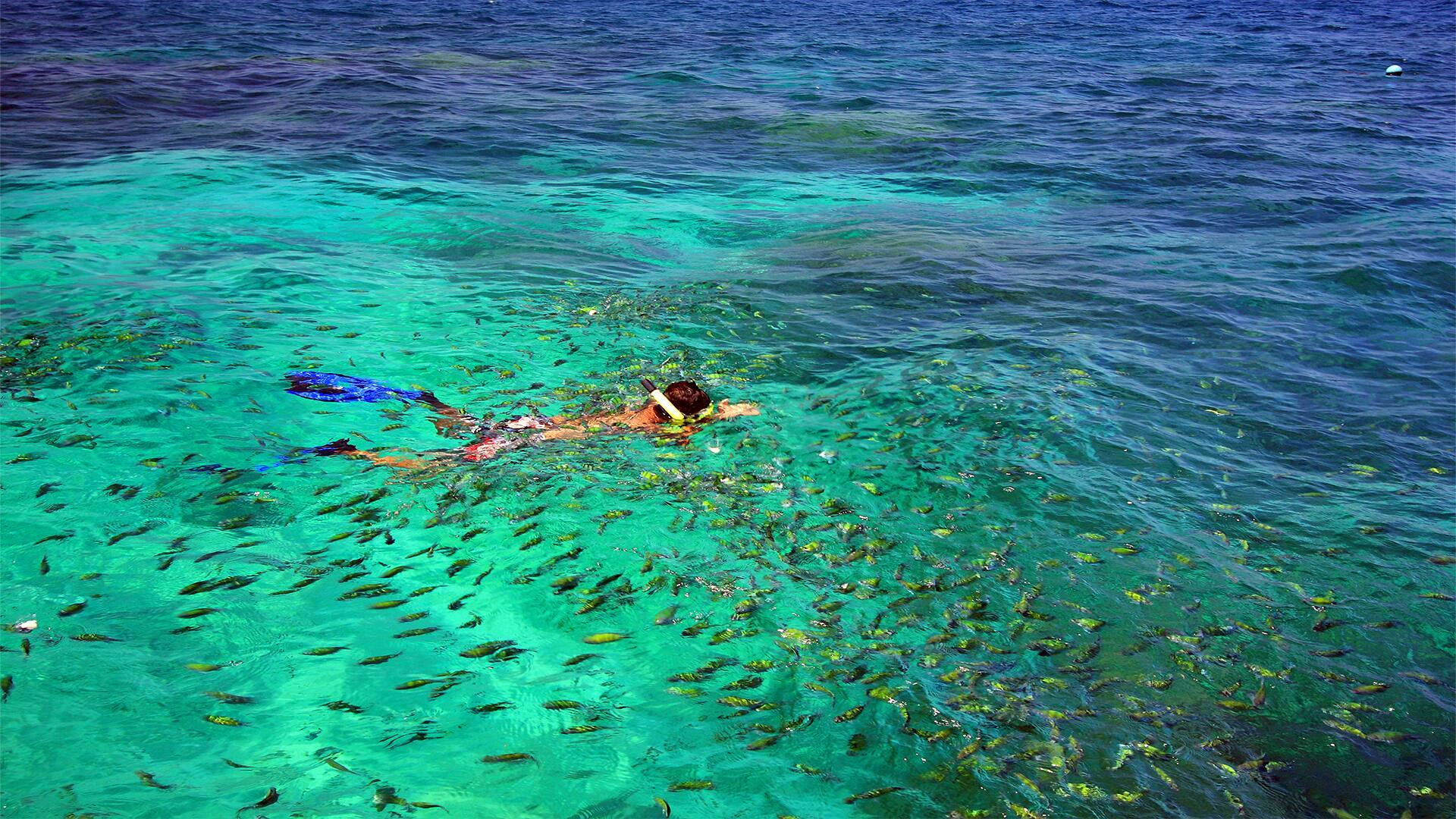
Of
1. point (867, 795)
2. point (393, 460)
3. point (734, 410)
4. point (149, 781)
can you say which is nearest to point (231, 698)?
point (149, 781)

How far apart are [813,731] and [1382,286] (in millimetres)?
15676

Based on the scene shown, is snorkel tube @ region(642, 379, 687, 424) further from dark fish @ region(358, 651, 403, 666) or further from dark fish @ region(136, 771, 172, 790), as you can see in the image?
dark fish @ region(136, 771, 172, 790)

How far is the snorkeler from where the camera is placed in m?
11.3

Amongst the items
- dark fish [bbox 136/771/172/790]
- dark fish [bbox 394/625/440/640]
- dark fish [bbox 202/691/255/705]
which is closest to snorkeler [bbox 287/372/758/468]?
dark fish [bbox 394/625/440/640]

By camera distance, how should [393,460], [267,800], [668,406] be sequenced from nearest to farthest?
1. [267,800]
2. [393,460]
3. [668,406]

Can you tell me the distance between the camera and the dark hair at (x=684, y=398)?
11781 mm

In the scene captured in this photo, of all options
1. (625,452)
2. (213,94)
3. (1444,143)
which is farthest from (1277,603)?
(213,94)

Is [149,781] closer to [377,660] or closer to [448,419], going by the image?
[377,660]

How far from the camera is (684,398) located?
11.8 meters

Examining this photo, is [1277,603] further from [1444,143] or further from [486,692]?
[1444,143]

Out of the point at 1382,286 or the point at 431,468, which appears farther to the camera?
the point at 1382,286

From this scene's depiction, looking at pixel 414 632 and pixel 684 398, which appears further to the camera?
pixel 684 398

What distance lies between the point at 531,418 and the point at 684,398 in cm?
191

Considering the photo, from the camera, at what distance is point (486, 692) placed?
25.8 feet
